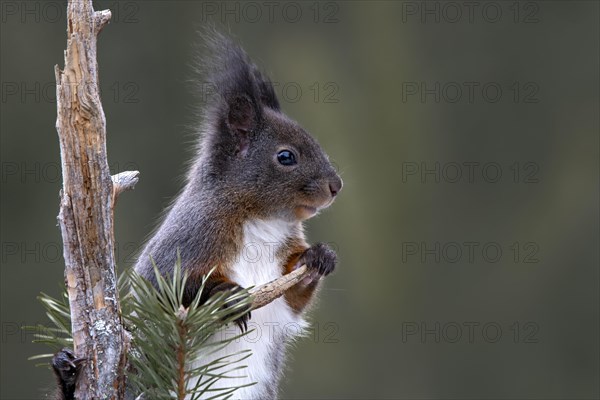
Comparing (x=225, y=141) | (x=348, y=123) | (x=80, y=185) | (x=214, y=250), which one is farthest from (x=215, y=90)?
(x=348, y=123)

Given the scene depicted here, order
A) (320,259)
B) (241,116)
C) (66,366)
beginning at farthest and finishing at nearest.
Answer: (241,116) < (320,259) < (66,366)

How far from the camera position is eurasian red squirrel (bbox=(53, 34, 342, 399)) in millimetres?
1716

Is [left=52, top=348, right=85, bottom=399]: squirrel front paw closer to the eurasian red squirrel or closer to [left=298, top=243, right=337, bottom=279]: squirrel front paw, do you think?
the eurasian red squirrel

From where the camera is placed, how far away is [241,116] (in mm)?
1902

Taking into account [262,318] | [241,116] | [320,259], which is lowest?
[262,318]

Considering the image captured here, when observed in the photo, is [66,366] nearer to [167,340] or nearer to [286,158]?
[167,340]

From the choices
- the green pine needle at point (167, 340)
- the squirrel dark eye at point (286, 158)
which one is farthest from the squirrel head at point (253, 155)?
the green pine needle at point (167, 340)

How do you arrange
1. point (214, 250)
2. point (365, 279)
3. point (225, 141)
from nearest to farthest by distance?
point (214, 250), point (225, 141), point (365, 279)

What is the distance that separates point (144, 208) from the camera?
397 cm

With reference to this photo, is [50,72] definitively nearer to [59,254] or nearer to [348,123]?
[59,254]

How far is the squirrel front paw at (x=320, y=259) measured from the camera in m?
1.78

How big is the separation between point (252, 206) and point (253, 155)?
135 mm

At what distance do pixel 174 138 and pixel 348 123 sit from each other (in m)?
0.80

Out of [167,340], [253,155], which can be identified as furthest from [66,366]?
[253,155]
